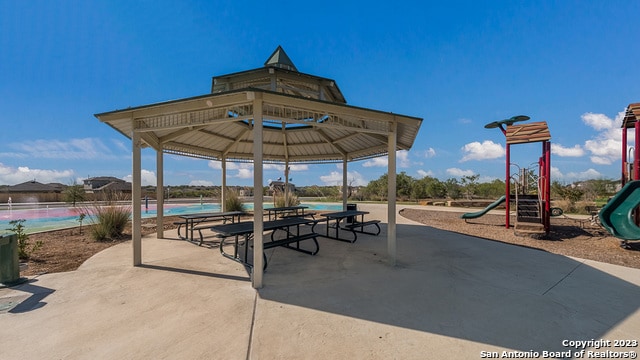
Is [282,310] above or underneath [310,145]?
underneath

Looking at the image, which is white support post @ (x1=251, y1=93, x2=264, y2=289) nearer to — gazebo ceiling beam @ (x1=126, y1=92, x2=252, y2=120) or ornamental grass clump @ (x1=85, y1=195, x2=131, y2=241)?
gazebo ceiling beam @ (x1=126, y1=92, x2=252, y2=120)

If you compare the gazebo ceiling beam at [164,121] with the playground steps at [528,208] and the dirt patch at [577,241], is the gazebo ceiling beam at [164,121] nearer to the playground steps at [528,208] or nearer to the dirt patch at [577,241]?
the dirt patch at [577,241]

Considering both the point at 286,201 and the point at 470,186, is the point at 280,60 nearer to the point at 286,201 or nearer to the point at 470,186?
the point at 286,201

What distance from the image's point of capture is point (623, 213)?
Answer: 6.36 meters

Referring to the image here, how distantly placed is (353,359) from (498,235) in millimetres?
7979

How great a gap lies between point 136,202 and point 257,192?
111 inches

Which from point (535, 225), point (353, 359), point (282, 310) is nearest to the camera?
point (353, 359)

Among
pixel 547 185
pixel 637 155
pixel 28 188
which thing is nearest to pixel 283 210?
pixel 547 185

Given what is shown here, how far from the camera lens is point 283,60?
7691 mm

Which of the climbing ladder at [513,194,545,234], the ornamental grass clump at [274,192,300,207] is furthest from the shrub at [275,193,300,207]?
the climbing ladder at [513,194,545,234]

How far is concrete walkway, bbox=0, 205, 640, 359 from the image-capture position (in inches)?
88.7

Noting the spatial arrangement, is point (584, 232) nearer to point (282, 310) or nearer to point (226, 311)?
point (282, 310)

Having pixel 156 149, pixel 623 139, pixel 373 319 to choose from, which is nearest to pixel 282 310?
pixel 373 319

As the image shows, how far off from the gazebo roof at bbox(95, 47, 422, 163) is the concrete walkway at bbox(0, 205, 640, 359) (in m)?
2.62
